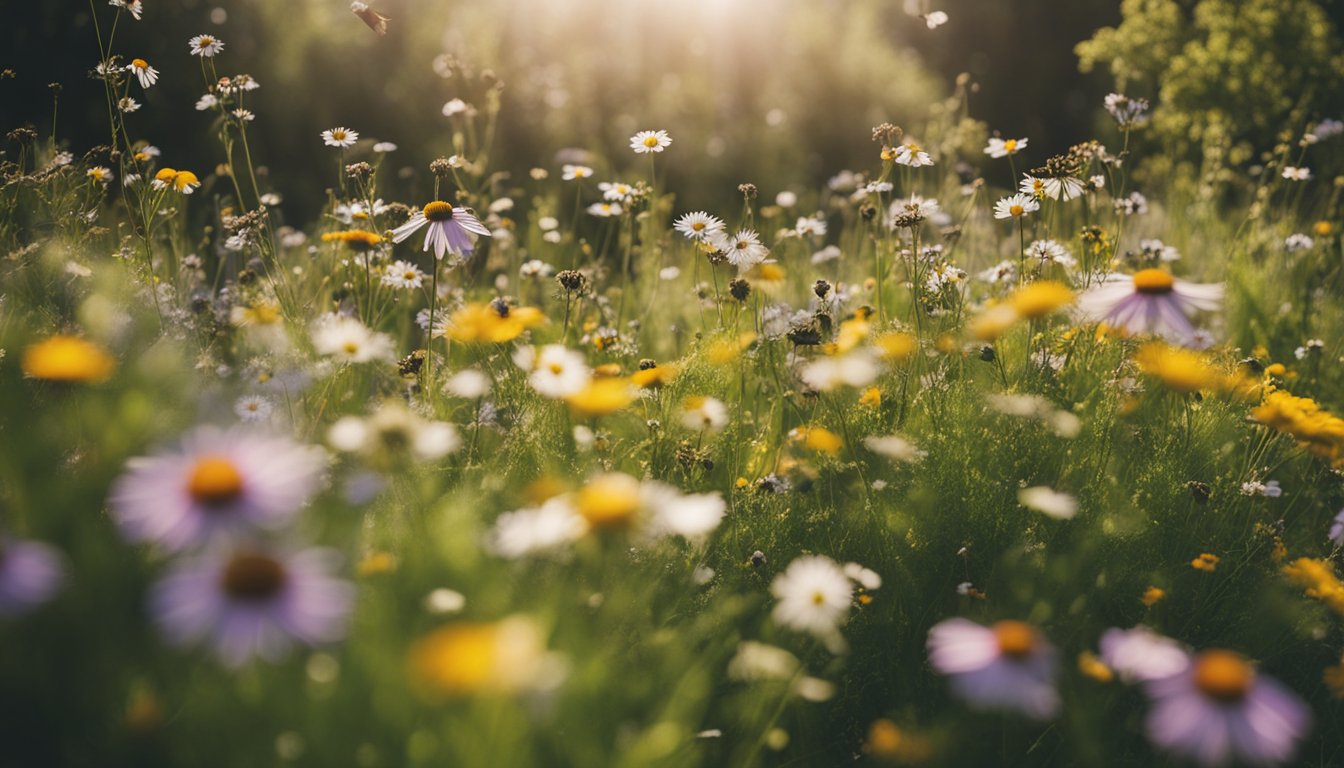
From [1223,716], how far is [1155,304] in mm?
831

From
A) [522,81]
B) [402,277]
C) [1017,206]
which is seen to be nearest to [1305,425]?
[1017,206]

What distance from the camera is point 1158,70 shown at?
585cm

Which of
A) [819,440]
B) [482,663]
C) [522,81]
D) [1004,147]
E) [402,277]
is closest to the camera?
[482,663]

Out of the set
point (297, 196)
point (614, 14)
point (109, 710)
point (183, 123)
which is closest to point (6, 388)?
point (109, 710)

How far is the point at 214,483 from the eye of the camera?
0.94m

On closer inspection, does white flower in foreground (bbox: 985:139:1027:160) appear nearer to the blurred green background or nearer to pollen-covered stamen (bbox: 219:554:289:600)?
the blurred green background

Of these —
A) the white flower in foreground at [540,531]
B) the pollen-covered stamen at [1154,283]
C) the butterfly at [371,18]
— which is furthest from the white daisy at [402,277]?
the pollen-covered stamen at [1154,283]

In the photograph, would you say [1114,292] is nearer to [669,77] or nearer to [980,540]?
[980,540]

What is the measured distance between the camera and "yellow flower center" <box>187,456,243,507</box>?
3.06 feet

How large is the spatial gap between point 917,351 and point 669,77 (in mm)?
5641

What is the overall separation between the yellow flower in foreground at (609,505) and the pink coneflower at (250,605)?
283 millimetres

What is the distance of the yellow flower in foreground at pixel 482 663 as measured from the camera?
2.69ft

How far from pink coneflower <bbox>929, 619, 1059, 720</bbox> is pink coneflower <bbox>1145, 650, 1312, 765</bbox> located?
4.8 inches

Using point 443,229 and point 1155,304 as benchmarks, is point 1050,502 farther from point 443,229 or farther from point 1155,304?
point 443,229
